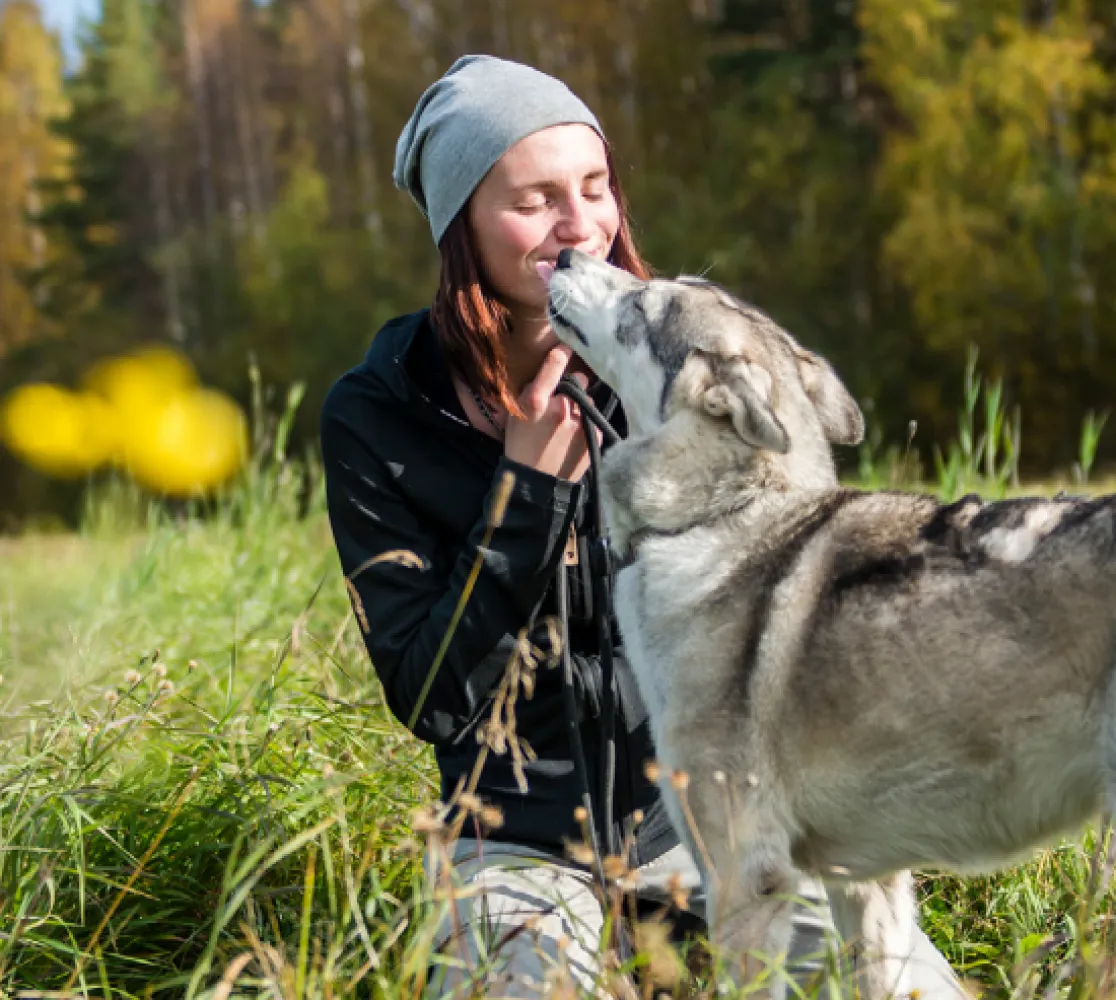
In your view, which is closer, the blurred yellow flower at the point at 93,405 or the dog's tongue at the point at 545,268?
the dog's tongue at the point at 545,268

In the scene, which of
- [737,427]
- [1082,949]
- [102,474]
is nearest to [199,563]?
[737,427]

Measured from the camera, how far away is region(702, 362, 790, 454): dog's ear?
8.54 ft

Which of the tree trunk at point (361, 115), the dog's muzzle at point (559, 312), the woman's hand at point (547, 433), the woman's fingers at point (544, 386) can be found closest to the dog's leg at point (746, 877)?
the woman's hand at point (547, 433)

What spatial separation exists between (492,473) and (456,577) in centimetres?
35

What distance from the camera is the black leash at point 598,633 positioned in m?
2.87

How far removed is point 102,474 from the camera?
2888 centimetres

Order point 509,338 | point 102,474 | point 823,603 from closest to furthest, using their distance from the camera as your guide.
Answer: point 823,603 → point 509,338 → point 102,474

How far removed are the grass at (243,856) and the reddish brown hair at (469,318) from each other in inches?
27.1

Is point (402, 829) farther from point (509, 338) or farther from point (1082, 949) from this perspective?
point (1082, 949)

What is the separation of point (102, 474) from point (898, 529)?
28.5 meters

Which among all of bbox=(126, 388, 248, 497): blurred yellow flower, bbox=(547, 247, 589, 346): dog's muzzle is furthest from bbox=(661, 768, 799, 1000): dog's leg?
bbox=(126, 388, 248, 497): blurred yellow flower

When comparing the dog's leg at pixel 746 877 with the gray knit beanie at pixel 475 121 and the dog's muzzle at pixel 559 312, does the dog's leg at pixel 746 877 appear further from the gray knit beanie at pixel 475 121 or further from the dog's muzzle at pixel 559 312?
the gray knit beanie at pixel 475 121

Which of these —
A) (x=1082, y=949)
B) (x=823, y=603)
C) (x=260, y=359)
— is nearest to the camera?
(x=1082, y=949)

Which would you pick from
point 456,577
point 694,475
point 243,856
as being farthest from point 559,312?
point 243,856
